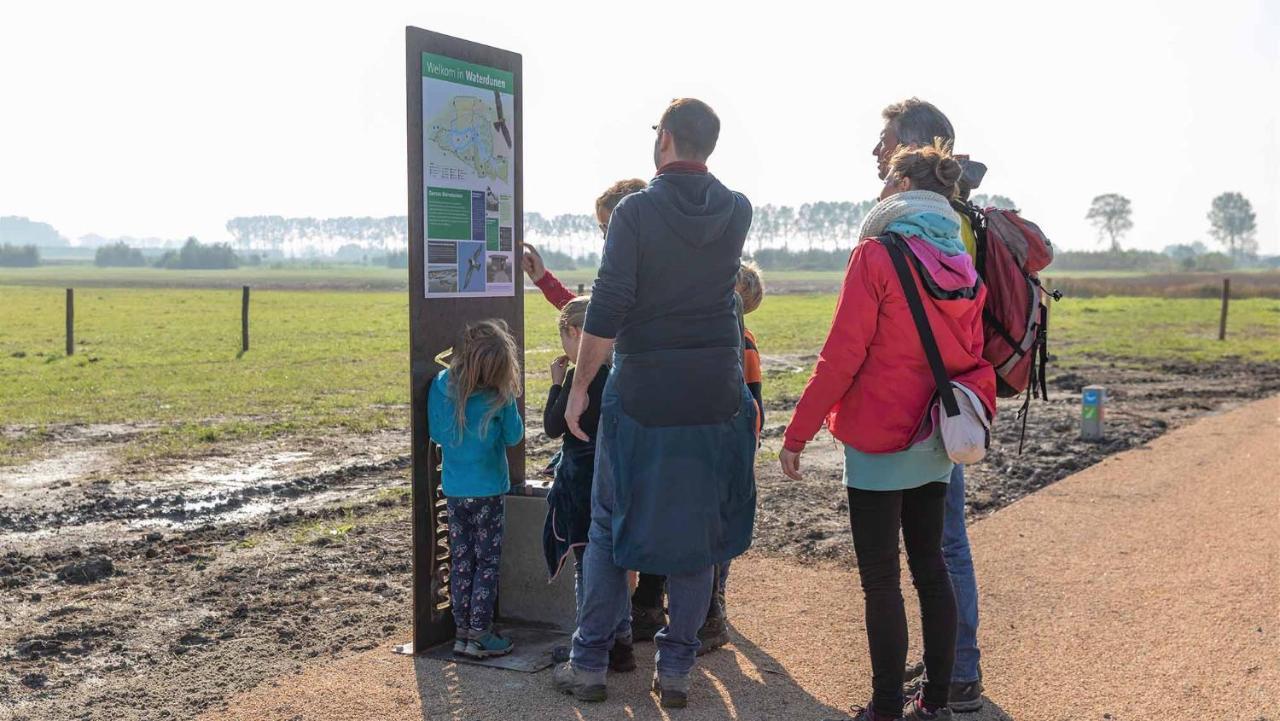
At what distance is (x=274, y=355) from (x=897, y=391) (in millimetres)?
21478

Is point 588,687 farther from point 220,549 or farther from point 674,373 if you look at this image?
point 220,549

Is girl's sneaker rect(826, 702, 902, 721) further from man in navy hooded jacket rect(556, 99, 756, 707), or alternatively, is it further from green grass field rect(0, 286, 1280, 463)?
green grass field rect(0, 286, 1280, 463)

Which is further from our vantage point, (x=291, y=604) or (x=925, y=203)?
(x=291, y=604)

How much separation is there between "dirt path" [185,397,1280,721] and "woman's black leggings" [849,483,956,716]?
0.56 metres

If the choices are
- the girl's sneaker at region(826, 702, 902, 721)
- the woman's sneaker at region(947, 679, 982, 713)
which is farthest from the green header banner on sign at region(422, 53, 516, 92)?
the woman's sneaker at region(947, 679, 982, 713)

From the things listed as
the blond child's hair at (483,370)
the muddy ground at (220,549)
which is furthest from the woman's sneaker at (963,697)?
the muddy ground at (220,549)

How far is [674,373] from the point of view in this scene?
4.07 m

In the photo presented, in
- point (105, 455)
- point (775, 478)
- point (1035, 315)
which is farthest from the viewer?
point (105, 455)

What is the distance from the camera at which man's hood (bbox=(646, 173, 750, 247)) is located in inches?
160

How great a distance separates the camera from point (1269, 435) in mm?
11805

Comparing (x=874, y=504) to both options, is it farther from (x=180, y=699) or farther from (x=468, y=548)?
(x=180, y=699)

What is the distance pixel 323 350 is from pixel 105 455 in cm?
1391

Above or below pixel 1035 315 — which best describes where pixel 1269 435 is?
below

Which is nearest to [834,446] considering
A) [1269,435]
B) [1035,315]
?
[1269,435]
